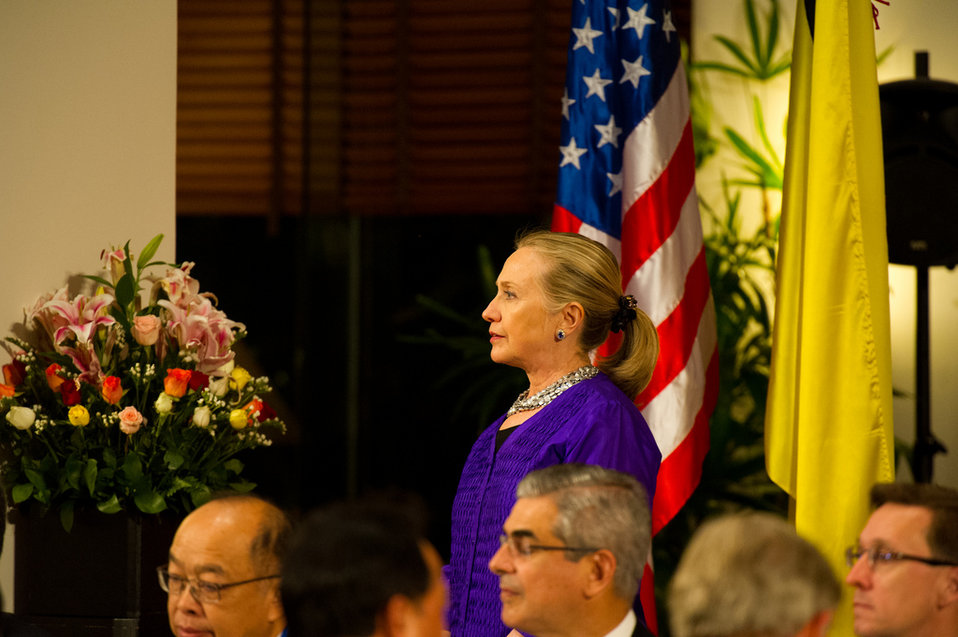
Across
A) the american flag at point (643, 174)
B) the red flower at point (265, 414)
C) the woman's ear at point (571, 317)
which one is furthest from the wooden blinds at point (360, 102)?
the woman's ear at point (571, 317)

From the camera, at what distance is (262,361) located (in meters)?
4.65

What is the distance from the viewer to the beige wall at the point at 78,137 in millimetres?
3150

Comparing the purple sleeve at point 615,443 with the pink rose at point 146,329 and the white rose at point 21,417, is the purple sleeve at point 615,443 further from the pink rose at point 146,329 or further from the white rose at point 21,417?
the white rose at point 21,417

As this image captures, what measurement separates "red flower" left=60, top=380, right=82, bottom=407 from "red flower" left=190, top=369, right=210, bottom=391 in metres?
0.25

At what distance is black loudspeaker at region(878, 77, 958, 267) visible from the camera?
3.63 m

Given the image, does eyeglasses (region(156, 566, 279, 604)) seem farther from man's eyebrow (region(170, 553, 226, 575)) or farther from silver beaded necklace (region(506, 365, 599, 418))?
silver beaded necklace (region(506, 365, 599, 418))

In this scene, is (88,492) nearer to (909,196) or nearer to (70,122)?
(70,122)

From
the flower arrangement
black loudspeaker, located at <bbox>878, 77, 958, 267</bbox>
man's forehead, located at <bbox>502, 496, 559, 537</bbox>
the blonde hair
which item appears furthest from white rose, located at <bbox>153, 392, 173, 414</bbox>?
black loudspeaker, located at <bbox>878, 77, 958, 267</bbox>

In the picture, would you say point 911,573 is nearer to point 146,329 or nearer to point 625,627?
point 625,627

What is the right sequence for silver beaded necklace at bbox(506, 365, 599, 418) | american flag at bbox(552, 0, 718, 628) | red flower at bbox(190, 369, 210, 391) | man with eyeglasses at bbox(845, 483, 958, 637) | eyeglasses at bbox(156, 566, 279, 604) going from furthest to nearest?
american flag at bbox(552, 0, 718, 628), red flower at bbox(190, 369, 210, 391), silver beaded necklace at bbox(506, 365, 599, 418), man with eyeglasses at bbox(845, 483, 958, 637), eyeglasses at bbox(156, 566, 279, 604)

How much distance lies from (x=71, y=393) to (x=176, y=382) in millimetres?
250

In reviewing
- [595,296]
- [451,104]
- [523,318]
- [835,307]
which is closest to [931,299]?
[835,307]

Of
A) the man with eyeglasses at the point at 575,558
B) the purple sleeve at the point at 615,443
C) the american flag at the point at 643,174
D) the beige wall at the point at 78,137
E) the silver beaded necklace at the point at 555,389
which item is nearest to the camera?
the man with eyeglasses at the point at 575,558

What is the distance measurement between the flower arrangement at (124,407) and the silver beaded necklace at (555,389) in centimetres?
73
